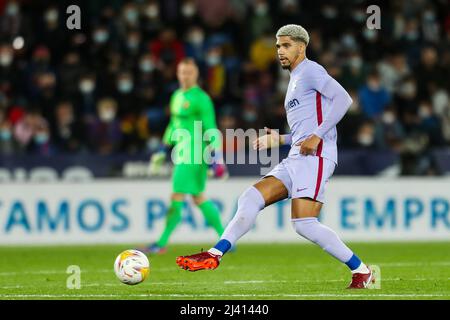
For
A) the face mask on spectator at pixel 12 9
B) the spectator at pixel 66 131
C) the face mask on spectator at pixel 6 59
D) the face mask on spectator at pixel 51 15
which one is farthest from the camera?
the face mask on spectator at pixel 12 9

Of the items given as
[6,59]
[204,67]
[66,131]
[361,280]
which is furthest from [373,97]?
[361,280]

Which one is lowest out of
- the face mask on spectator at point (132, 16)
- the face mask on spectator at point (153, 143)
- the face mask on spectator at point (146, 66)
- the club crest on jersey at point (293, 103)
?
the face mask on spectator at point (153, 143)

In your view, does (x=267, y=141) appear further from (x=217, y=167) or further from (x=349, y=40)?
(x=349, y=40)

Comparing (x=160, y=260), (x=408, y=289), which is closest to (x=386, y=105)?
(x=160, y=260)

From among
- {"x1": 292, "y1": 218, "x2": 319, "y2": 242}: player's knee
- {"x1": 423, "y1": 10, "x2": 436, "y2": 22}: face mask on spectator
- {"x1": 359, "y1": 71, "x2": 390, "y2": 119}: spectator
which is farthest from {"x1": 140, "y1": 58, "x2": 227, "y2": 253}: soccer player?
{"x1": 423, "y1": 10, "x2": 436, "y2": 22}: face mask on spectator

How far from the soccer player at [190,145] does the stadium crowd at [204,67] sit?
356cm

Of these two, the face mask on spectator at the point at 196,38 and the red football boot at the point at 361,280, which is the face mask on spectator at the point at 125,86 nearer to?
the face mask on spectator at the point at 196,38

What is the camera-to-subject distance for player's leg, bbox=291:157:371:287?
30.9 ft

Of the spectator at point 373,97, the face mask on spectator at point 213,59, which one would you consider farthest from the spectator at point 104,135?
the spectator at point 373,97

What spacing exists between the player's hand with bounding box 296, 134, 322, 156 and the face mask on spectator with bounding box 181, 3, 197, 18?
37.7 ft

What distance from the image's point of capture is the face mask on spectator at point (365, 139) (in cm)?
1829

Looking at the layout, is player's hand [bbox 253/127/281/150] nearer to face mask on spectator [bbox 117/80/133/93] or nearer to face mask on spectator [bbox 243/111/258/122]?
face mask on spectator [bbox 243/111/258/122]

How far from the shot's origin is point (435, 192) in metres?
16.9

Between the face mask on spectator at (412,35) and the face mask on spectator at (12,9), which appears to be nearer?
the face mask on spectator at (12,9)
